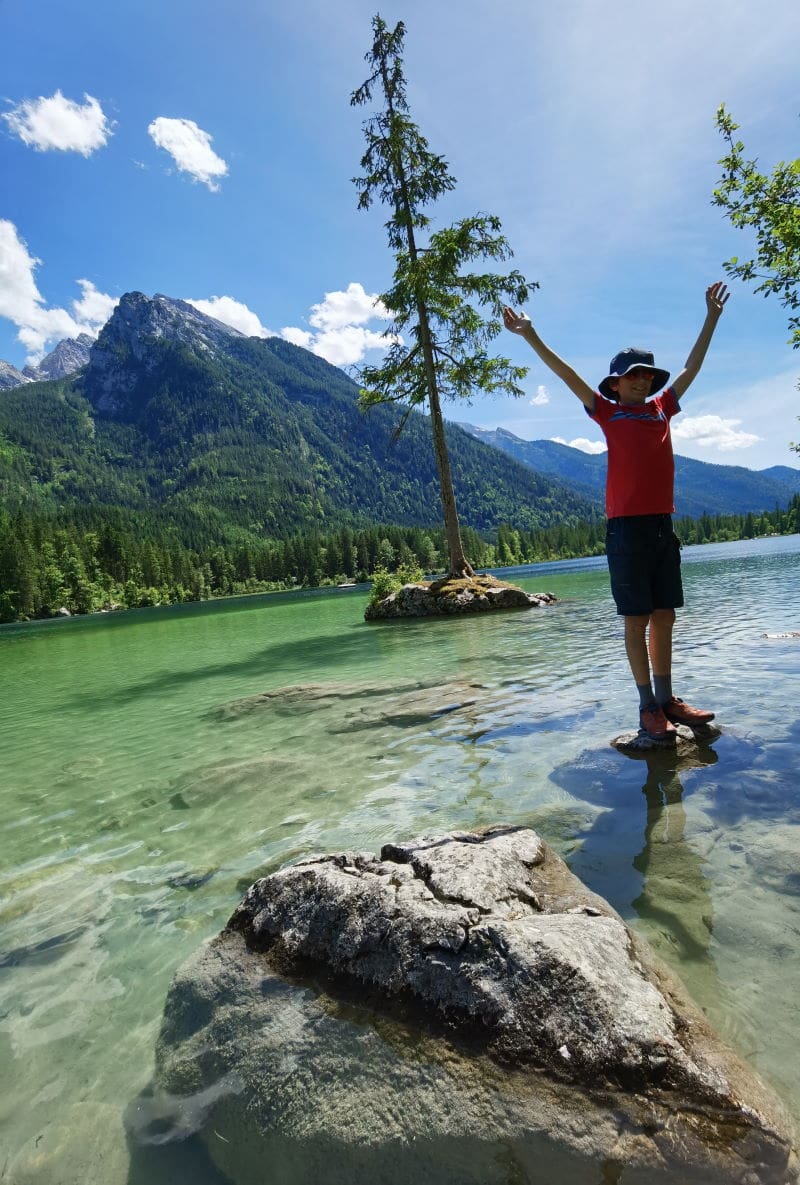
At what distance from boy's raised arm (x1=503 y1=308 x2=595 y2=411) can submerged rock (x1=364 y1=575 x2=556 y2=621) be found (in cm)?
1716

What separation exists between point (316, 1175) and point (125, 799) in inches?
181

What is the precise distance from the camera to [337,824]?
449 centimetres

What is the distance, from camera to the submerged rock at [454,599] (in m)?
22.5

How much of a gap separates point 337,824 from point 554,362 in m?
4.29

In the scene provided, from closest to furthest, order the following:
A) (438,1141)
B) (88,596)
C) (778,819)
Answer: (438,1141) → (778,819) → (88,596)

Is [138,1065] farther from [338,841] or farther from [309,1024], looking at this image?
[338,841]

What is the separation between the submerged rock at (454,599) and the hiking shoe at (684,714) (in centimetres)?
1672

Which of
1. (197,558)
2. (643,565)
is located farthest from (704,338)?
(197,558)

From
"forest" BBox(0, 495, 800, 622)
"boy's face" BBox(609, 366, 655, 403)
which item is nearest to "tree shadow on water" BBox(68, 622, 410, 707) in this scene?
"boy's face" BBox(609, 366, 655, 403)

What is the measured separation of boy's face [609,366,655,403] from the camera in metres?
5.17

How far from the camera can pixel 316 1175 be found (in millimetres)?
1787

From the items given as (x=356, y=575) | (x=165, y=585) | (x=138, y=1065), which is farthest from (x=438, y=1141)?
(x=356, y=575)

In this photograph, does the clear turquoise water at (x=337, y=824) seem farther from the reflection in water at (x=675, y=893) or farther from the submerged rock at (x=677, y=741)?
the submerged rock at (x=677, y=741)

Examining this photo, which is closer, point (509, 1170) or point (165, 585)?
point (509, 1170)
